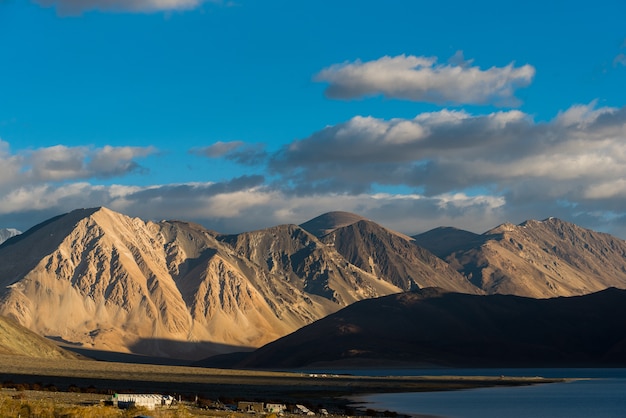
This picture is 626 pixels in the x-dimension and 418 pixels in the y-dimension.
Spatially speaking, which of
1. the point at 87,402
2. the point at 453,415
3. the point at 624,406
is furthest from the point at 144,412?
the point at 624,406

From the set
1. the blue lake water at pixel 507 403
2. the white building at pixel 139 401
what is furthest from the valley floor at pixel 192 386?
the blue lake water at pixel 507 403

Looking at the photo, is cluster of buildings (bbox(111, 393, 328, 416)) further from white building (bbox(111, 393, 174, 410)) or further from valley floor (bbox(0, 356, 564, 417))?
valley floor (bbox(0, 356, 564, 417))

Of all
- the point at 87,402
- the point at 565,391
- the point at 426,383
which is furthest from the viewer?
the point at 426,383

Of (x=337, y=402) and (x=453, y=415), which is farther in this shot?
(x=337, y=402)

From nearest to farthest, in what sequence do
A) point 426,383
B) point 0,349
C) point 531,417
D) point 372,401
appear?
1. point 531,417
2. point 372,401
3. point 426,383
4. point 0,349

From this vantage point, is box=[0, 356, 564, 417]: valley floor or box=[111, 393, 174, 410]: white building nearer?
box=[111, 393, 174, 410]: white building

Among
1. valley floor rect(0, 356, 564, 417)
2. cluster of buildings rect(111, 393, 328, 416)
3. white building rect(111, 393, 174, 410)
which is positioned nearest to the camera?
white building rect(111, 393, 174, 410)

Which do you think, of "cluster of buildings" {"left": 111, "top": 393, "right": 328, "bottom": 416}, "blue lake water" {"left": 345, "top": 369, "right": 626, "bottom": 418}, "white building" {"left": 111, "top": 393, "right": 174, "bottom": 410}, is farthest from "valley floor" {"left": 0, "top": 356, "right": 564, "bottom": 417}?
"blue lake water" {"left": 345, "top": 369, "right": 626, "bottom": 418}

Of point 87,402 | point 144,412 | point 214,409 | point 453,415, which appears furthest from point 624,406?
point 144,412

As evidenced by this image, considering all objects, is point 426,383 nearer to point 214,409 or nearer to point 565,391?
point 565,391

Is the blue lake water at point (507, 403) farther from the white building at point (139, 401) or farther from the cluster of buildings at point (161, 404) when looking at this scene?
the white building at point (139, 401)

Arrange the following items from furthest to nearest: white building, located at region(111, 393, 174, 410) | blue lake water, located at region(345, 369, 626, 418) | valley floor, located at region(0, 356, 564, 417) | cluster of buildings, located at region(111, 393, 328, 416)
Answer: blue lake water, located at region(345, 369, 626, 418) → valley floor, located at region(0, 356, 564, 417) → cluster of buildings, located at region(111, 393, 328, 416) → white building, located at region(111, 393, 174, 410)
